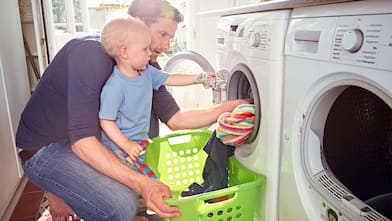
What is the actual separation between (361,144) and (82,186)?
0.88 meters

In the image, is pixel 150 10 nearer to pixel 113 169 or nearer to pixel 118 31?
pixel 118 31

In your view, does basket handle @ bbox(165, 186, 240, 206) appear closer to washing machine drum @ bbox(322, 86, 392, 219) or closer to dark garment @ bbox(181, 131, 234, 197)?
dark garment @ bbox(181, 131, 234, 197)

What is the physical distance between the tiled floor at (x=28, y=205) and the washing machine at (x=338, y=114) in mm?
1363

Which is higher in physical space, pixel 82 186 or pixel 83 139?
pixel 83 139

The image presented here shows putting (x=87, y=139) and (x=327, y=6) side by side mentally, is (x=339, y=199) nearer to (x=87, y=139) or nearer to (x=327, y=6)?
(x=327, y=6)

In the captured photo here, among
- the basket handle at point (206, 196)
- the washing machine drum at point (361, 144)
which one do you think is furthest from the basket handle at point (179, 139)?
the washing machine drum at point (361, 144)

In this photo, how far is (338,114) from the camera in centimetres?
93

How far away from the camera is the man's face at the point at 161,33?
3.95 feet

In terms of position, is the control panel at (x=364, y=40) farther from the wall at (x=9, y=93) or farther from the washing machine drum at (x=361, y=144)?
the wall at (x=9, y=93)

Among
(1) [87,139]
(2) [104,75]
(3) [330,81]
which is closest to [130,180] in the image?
(1) [87,139]

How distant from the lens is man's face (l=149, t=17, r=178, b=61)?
3.95 ft

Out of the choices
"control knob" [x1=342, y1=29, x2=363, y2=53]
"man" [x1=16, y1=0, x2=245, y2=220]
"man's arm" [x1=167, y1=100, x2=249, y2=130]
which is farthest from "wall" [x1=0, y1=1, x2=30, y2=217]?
"control knob" [x1=342, y1=29, x2=363, y2=53]

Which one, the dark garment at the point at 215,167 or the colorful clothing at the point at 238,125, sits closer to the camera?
the colorful clothing at the point at 238,125

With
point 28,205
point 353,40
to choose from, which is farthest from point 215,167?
point 28,205
